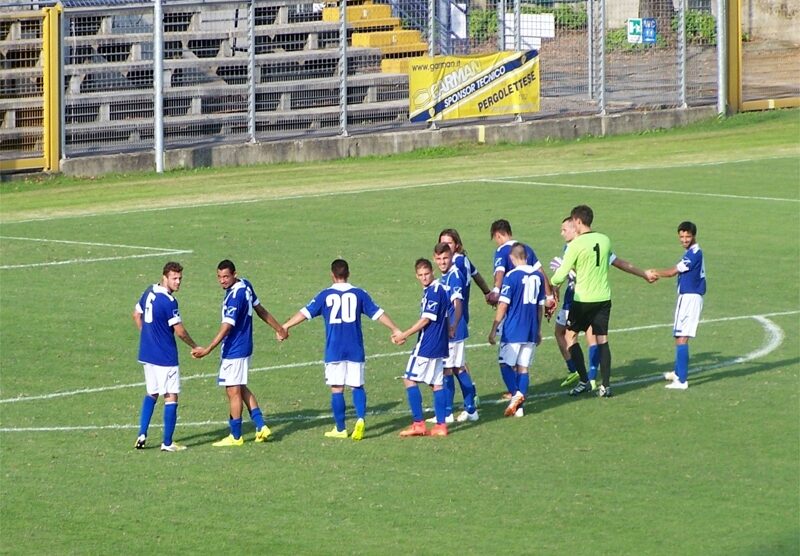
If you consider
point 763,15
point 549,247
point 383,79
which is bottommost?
point 549,247

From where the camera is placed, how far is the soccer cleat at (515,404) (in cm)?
1488

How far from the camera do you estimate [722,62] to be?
36.9 metres

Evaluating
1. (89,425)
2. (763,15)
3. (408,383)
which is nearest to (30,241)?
(89,425)

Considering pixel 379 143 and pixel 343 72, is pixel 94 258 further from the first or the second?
pixel 343 72

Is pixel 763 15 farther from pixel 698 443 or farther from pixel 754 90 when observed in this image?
pixel 698 443

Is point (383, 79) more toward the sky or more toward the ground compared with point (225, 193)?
more toward the sky

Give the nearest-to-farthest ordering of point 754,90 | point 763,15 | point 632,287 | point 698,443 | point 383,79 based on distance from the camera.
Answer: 1. point 698,443
2. point 632,287
3. point 383,79
4. point 754,90
5. point 763,15

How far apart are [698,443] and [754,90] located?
27.3 m

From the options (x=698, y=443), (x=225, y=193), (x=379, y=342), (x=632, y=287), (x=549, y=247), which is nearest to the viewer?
(x=698, y=443)

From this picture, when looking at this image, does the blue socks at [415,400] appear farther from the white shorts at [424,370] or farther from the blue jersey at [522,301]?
the blue jersey at [522,301]

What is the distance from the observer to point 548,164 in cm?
3181

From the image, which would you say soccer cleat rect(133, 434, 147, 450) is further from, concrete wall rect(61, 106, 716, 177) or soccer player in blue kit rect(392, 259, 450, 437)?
concrete wall rect(61, 106, 716, 177)

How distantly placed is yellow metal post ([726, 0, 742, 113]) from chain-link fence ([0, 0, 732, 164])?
0.42m

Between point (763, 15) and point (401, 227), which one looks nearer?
point (401, 227)
